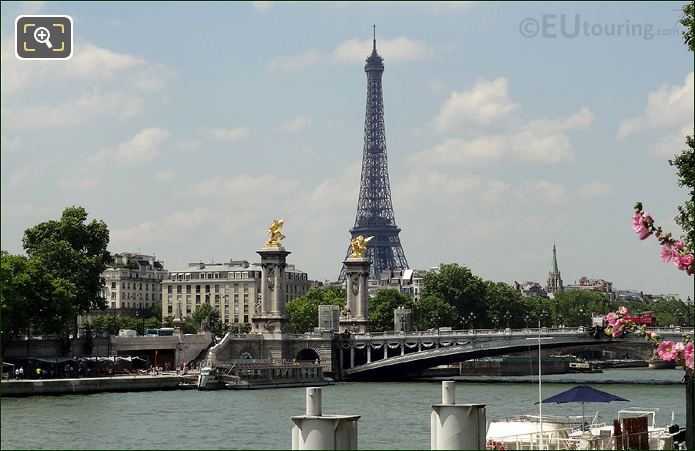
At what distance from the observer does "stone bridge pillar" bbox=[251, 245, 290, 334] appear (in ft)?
244

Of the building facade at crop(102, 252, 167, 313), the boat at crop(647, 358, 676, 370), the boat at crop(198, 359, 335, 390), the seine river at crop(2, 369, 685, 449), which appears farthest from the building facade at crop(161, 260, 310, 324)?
the seine river at crop(2, 369, 685, 449)

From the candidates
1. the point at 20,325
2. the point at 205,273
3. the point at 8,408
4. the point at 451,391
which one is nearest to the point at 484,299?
the point at 205,273

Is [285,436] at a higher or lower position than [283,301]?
lower

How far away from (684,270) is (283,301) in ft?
200

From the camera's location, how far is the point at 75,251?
2608 inches

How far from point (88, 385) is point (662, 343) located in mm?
42298

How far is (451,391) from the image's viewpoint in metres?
19.3

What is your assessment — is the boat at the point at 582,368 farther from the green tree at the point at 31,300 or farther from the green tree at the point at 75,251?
the green tree at the point at 31,300

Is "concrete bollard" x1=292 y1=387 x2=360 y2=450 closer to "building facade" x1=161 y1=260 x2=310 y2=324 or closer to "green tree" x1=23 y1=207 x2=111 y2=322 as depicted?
"green tree" x1=23 y1=207 x2=111 y2=322

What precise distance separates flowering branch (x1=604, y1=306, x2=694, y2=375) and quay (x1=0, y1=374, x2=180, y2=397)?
118 ft

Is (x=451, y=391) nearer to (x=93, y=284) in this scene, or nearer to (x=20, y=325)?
(x=20, y=325)

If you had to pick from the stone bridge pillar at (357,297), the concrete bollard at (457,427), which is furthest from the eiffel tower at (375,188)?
the concrete bollard at (457,427)

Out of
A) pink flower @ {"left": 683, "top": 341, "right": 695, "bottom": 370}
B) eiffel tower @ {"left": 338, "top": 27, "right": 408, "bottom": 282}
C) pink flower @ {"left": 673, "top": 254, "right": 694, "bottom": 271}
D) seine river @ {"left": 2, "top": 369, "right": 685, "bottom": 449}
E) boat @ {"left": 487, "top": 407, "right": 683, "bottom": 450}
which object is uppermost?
eiffel tower @ {"left": 338, "top": 27, "right": 408, "bottom": 282}

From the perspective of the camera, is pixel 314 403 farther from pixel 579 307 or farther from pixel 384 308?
pixel 579 307
